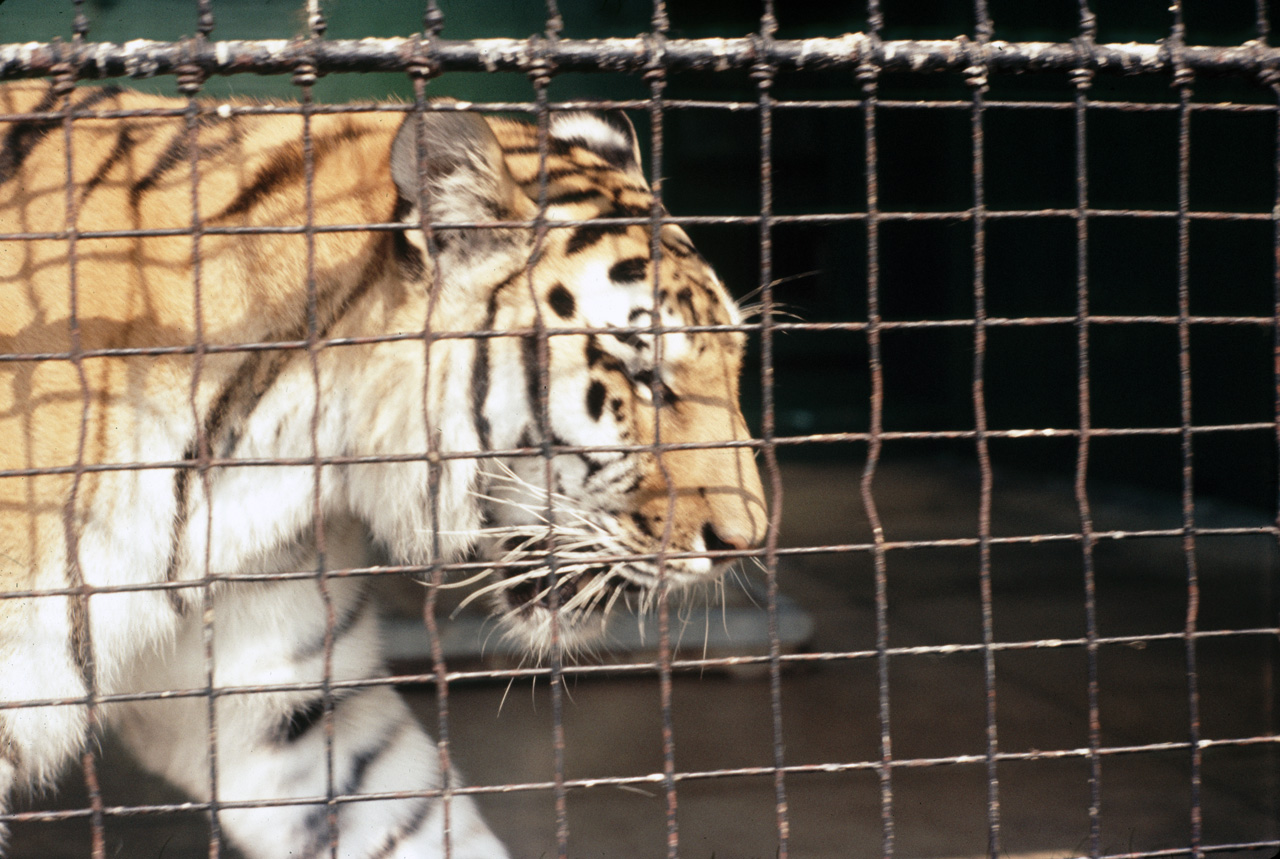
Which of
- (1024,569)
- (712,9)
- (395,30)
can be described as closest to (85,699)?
(395,30)

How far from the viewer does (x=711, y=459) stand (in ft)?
5.41

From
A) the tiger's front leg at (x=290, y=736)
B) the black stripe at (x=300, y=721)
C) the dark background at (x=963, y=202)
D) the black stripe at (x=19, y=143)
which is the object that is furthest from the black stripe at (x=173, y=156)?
the dark background at (x=963, y=202)

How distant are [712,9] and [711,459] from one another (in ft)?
16.2

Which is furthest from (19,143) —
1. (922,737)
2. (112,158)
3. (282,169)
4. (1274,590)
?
(1274,590)

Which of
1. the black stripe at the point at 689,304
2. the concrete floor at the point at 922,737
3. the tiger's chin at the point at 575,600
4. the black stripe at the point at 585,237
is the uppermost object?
the black stripe at the point at 585,237

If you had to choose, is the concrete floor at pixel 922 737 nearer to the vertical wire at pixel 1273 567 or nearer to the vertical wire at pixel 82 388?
the vertical wire at pixel 1273 567

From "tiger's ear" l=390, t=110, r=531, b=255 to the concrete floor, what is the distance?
74cm

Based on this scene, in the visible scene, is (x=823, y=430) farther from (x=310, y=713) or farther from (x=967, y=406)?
(x=310, y=713)

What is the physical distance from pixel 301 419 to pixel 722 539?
0.67 m

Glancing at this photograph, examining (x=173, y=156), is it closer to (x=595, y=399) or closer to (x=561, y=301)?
(x=561, y=301)

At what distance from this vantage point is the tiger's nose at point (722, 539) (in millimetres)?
1588

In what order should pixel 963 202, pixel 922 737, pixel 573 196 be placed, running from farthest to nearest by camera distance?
pixel 963 202 → pixel 922 737 → pixel 573 196

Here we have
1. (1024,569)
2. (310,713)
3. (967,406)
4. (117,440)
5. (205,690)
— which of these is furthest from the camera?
(967,406)

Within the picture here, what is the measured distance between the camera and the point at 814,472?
25.5 ft
